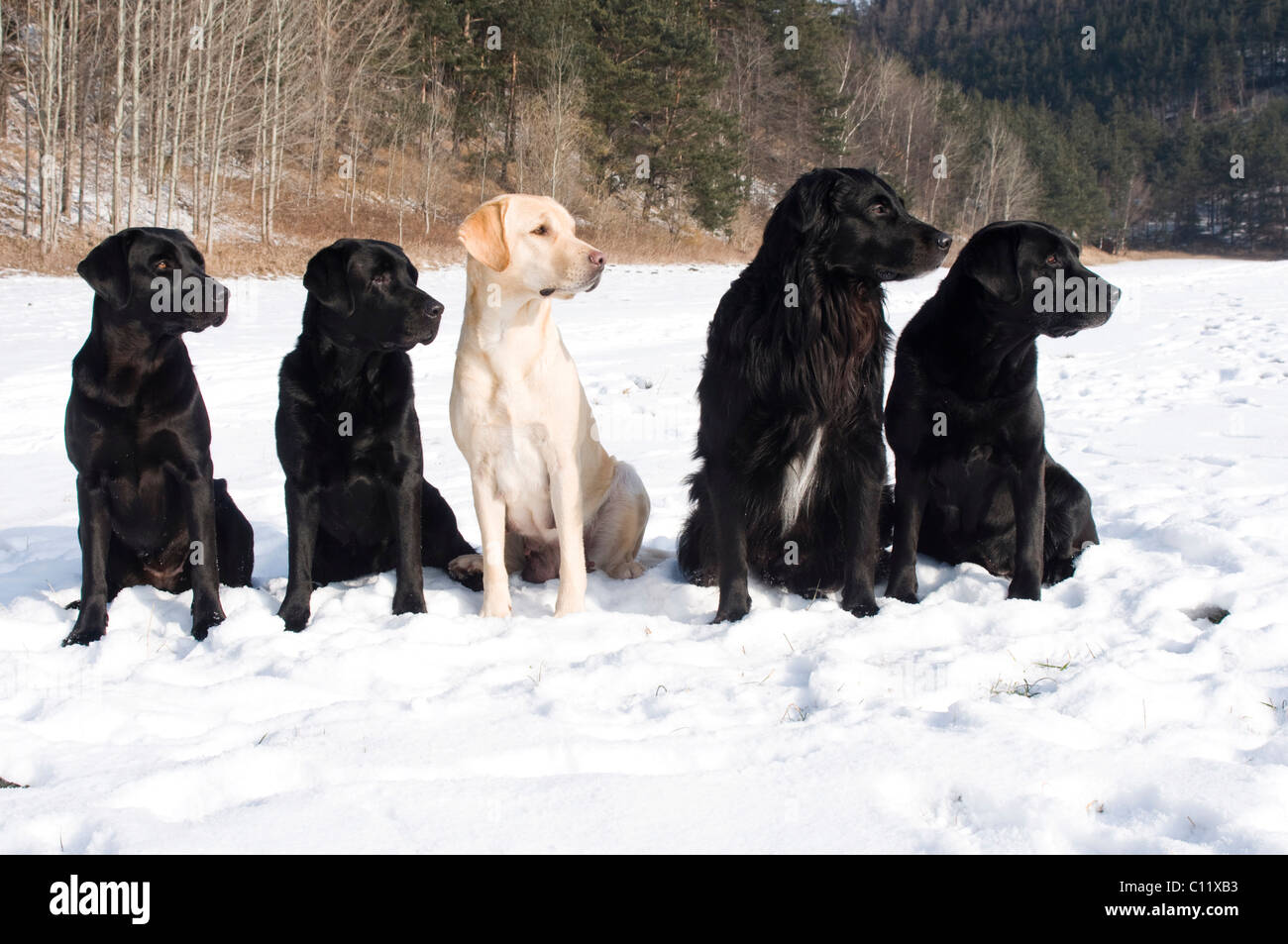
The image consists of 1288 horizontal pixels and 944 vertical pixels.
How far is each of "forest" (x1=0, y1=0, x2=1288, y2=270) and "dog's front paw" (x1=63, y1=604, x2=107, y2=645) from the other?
1612cm

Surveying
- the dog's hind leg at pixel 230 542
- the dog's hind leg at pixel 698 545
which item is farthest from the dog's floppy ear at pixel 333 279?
the dog's hind leg at pixel 698 545

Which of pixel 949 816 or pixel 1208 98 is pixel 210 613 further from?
pixel 1208 98

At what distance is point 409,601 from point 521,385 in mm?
936

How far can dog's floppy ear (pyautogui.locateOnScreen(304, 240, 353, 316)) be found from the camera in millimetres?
3348

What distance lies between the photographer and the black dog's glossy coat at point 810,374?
130 inches

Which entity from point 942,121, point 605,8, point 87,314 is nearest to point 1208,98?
point 942,121

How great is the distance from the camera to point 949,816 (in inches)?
75.1

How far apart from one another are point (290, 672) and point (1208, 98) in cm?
13275

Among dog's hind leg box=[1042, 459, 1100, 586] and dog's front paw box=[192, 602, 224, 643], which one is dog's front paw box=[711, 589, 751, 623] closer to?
dog's hind leg box=[1042, 459, 1100, 586]

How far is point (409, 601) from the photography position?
354 cm

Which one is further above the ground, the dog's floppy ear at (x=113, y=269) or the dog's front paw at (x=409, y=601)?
the dog's floppy ear at (x=113, y=269)

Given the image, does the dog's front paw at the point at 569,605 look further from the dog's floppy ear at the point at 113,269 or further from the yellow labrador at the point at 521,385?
the dog's floppy ear at the point at 113,269

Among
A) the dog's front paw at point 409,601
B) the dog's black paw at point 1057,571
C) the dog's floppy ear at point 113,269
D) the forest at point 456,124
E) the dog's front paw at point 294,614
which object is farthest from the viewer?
the forest at point 456,124
